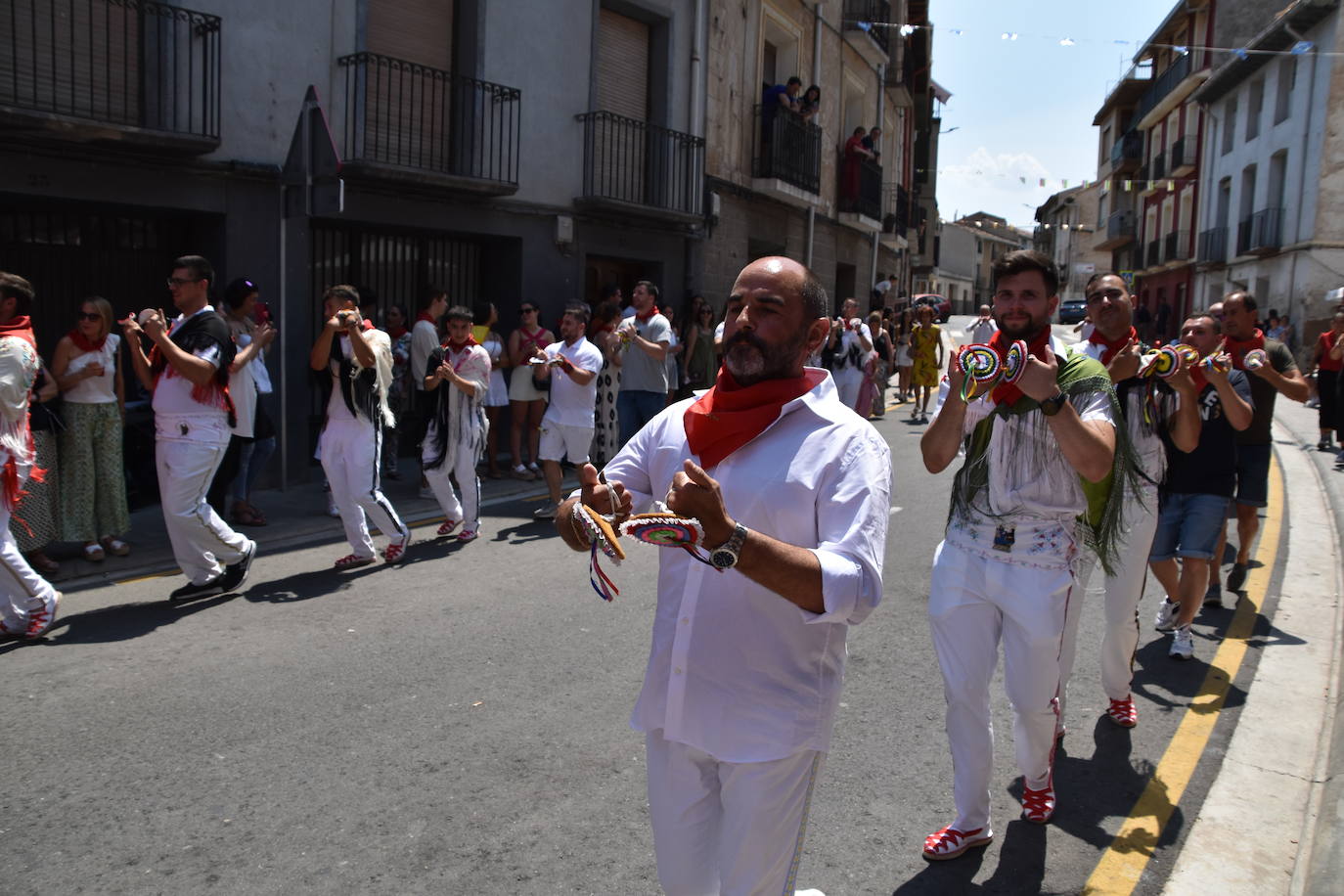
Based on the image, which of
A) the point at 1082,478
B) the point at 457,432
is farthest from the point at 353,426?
the point at 1082,478

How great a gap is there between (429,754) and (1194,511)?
13.3ft

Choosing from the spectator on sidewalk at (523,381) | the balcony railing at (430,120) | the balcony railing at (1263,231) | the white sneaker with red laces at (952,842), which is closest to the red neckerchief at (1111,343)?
the white sneaker with red laces at (952,842)

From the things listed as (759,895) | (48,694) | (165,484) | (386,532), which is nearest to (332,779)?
(48,694)

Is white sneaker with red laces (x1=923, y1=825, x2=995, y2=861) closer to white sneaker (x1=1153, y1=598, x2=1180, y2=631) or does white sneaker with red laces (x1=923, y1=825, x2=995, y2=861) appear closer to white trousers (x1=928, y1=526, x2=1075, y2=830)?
white trousers (x1=928, y1=526, x2=1075, y2=830)

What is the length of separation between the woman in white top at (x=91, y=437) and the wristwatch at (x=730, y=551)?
247 inches

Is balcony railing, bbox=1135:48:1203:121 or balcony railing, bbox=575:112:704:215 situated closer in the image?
balcony railing, bbox=575:112:704:215

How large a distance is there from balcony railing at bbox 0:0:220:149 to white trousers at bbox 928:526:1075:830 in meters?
8.15

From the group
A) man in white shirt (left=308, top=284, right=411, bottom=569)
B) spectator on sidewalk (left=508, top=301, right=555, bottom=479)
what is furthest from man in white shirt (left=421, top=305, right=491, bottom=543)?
spectator on sidewalk (left=508, top=301, right=555, bottom=479)

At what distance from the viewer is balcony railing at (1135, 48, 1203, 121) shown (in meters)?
36.2

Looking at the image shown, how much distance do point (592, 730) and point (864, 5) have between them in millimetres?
21447

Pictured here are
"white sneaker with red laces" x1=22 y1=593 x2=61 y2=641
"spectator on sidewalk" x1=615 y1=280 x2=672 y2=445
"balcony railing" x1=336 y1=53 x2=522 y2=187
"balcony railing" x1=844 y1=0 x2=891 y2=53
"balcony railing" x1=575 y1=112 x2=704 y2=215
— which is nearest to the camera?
"white sneaker with red laces" x1=22 y1=593 x2=61 y2=641

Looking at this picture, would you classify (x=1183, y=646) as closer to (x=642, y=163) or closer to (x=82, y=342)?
(x=82, y=342)

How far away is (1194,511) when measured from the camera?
5.60m

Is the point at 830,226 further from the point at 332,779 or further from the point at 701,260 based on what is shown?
the point at 332,779
